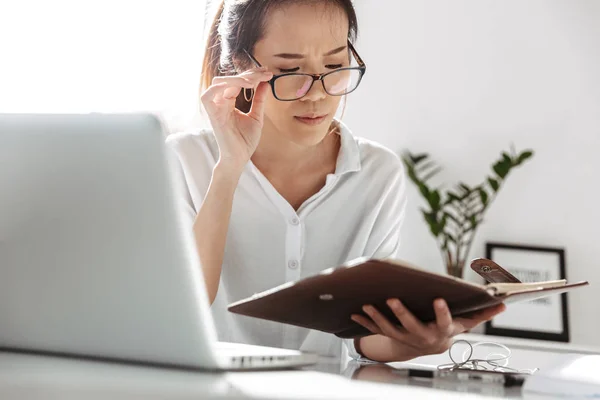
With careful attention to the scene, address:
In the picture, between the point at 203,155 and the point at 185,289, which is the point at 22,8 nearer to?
the point at 203,155

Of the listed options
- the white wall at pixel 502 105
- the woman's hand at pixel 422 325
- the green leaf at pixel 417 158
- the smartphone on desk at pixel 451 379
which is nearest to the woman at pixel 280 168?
the woman's hand at pixel 422 325

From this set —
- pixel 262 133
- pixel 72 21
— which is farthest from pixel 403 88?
pixel 262 133

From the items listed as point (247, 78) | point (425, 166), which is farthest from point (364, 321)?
point (425, 166)

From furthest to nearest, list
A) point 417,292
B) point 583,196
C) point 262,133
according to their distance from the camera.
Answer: point 583,196, point 262,133, point 417,292

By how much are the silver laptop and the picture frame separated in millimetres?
3030

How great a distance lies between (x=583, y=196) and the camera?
3.79m

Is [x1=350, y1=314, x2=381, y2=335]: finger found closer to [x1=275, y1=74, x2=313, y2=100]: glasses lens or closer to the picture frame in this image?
[x1=275, y1=74, x2=313, y2=100]: glasses lens

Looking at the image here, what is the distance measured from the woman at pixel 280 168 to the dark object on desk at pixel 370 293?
1.97ft

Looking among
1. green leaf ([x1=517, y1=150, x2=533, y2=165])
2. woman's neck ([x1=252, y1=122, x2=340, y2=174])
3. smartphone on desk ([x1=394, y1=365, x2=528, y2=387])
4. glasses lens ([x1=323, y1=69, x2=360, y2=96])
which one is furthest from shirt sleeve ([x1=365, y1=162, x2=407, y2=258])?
green leaf ([x1=517, y1=150, x2=533, y2=165])

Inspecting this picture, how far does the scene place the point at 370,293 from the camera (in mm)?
819

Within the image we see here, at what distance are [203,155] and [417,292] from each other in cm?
98

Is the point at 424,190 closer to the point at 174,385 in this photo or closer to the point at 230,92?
the point at 230,92

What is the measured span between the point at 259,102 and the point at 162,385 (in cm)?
109

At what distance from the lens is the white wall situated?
12.4 feet
